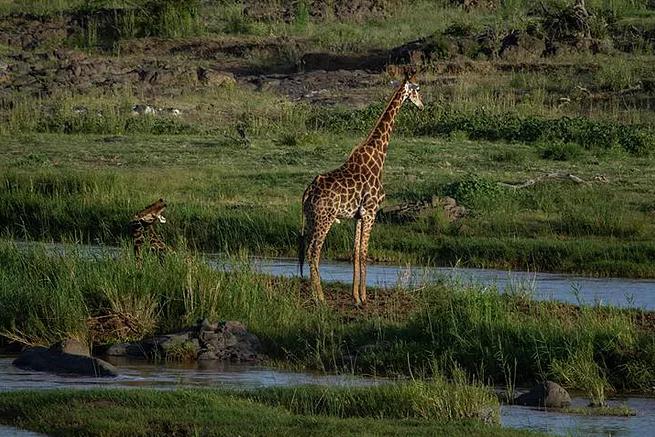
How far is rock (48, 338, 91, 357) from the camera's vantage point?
13797 millimetres

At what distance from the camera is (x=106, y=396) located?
454 inches

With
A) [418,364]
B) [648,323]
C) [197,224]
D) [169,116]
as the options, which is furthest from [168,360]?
[169,116]

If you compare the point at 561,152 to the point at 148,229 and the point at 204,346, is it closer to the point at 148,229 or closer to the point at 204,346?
the point at 148,229

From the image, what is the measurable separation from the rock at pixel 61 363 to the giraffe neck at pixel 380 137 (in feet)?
13.8

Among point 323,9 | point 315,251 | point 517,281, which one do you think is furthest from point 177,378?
point 323,9

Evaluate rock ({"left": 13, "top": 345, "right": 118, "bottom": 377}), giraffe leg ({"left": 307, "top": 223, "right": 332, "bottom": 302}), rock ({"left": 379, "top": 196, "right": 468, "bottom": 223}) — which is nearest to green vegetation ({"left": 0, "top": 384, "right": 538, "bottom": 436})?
rock ({"left": 13, "top": 345, "right": 118, "bottom": 377})

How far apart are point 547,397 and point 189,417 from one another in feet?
9.78

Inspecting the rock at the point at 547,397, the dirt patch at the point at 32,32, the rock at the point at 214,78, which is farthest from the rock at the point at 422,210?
the dirt patch at the point at 32,32

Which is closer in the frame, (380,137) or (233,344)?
(233,344)

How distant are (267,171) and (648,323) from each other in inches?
464

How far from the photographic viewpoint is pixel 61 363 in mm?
13562

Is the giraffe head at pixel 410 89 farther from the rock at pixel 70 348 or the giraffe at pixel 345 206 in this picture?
the rock at pixel 70 348

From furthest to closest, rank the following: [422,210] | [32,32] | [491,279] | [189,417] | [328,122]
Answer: [32,32]
[328,122]
[422,210]
[491,279]
[189,417]

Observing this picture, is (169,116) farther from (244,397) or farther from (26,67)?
(244,397)
